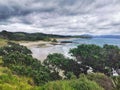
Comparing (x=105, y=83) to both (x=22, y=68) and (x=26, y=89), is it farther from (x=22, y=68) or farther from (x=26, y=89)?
(x=22, y=68)

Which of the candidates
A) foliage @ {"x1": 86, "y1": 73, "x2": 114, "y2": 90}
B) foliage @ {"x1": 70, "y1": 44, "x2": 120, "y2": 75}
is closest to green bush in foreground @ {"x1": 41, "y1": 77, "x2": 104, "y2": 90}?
foliage @ {"x1": 86, "y1": 73, "x2": 114, "y2": 90}

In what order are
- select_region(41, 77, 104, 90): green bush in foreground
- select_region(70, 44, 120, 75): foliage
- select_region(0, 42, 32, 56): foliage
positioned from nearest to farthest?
1. select_region(41, 77, 104, 90): green bush in foreground
2. select_region(70, 44, 120, 75): foliage
3. select_region(0, 42, 32, 56): foliage

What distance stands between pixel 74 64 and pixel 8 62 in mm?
9032

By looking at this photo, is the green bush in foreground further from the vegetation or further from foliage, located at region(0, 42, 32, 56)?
foliage, located at region(0, 42, 32, 56)

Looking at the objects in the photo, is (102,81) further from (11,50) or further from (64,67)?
(11,50)

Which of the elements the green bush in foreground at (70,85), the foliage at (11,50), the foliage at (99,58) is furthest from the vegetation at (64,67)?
the foliage at (11,50)

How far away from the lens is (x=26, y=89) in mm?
16938

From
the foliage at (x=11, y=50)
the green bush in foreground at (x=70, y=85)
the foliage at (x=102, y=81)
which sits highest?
the green bush in foreground at (x=70, y=85)

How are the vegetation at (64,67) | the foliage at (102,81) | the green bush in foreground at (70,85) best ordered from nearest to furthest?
the green bush in foreground at (70,85) → the foliage at (102,81) → the vegetation at (64,67)

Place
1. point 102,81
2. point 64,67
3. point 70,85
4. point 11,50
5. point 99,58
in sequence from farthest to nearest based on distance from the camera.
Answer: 1. point 11,50
2. point 99,58
3. point 64,67
4. point 102,81
5. point 70,85

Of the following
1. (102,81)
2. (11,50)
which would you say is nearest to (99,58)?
(102,81)

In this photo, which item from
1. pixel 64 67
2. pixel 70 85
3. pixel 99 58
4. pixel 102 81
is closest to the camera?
pixel 70 85

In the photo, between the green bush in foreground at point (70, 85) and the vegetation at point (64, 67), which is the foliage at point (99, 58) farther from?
the green bush in foreground at point (70, 85)

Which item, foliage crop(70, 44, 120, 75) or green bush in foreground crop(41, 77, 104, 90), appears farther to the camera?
foliage crop(70, 44, 120, 75)
